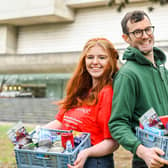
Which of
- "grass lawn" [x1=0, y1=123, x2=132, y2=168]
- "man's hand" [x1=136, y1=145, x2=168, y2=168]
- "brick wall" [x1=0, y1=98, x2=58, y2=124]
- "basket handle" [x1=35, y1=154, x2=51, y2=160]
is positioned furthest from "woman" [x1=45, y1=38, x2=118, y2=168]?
"brick wall" [x1=0, y1=98, x2=58, y2=124]

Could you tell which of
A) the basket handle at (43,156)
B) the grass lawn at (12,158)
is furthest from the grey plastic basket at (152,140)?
the grass lawn at (12,158)

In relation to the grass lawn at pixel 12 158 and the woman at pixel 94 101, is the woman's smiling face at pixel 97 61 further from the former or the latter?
the grass lawn at pixel 12 158

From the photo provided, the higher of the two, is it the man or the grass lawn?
the man

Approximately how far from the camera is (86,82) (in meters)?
2.51

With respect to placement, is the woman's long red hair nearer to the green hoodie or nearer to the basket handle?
the green hoodie

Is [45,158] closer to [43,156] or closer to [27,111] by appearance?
[43,156]

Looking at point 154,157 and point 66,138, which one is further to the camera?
point 66,138

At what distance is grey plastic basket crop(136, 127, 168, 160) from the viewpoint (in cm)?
168

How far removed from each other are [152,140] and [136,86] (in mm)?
434

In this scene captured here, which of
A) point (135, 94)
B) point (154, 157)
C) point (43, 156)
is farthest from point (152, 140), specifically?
point (43, 156)

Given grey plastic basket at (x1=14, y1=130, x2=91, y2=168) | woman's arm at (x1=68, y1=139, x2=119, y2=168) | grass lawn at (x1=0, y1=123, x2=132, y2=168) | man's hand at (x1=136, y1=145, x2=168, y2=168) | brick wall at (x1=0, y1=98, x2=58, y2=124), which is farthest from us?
brick wall at (x1=0, y1=98, x2=58, y2=124)

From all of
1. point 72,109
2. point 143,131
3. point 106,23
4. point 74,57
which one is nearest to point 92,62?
point 72,109

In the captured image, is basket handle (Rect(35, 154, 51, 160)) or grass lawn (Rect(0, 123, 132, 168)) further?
grass lawn (Rect(0, 123, 132, 168))

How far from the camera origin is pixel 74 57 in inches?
942
